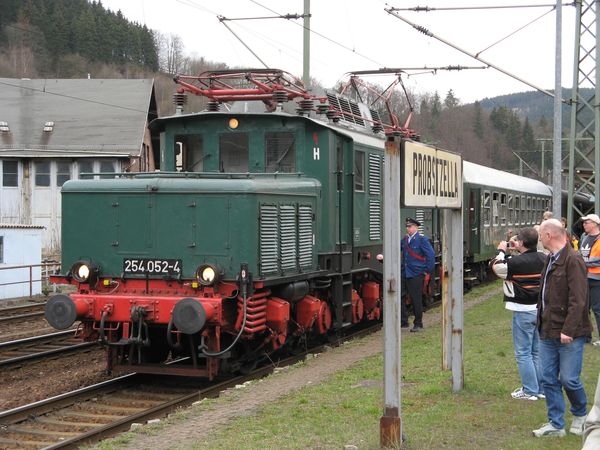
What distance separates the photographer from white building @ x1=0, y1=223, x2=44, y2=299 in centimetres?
2394

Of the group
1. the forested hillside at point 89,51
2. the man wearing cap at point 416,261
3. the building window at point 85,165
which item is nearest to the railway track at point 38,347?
the man wearing cap at point 416,261

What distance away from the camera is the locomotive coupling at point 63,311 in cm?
978

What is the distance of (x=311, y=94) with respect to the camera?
13.2 meters

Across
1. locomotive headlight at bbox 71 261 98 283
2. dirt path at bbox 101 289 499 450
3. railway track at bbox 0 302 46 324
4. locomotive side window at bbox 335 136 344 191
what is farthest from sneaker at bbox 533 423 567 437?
railway track at bbox 0 302 46 324

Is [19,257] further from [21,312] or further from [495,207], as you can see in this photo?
[495,207]

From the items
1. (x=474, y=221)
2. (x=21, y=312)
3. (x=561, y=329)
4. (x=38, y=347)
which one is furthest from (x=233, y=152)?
(x=474, y=221)

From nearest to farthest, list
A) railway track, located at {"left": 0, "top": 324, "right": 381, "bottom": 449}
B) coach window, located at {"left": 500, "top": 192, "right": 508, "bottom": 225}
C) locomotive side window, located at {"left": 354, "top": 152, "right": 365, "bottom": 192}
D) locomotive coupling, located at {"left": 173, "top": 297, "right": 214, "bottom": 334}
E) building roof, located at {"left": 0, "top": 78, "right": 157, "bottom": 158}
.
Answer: railway track, located at {"left": 0, "top": 324, "right": 381, "bottom": 449}
locomotive coupling, located at {"left": 173, "top": 297, "right": 214, "bottom": 334}
locomotive side window, located at {"left": 354, "top": 152, "right": 365, "bottom": 192}
coach window, located at {"left": 500, "top": 192, "right": 508, "bottom": 225}
building roof, located at {"left": 0, "top": 78, "right": 157, "bottom": 158}

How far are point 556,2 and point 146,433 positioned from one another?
41.8ft

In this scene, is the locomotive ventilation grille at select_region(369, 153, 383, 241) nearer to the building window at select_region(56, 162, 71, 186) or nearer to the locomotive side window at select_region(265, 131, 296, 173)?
the locomotive side window at select_region(265, 131, 296, 173)

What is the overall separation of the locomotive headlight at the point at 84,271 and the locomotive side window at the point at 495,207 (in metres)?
17.0

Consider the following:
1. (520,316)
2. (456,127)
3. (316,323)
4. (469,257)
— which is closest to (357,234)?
(316,323)

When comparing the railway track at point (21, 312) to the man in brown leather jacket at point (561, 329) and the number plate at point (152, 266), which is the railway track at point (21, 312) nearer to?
the number plate at point (152, 266)

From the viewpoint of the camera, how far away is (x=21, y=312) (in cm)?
1973

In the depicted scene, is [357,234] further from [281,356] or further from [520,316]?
[520,316]
